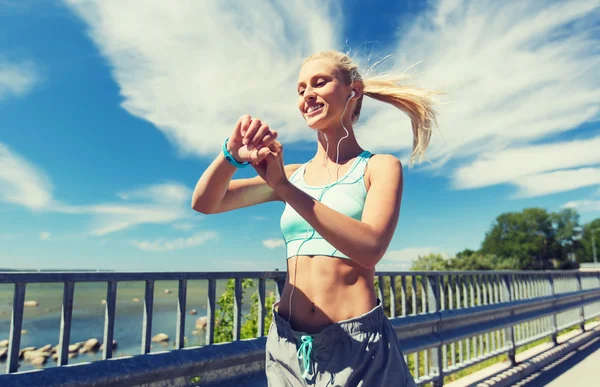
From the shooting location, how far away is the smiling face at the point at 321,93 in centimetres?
164

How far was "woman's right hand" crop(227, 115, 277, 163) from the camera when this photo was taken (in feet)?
3.81

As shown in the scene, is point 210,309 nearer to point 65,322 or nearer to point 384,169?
point 65,322

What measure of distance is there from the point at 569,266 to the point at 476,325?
110978 mm

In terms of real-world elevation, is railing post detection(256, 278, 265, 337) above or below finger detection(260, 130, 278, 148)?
below

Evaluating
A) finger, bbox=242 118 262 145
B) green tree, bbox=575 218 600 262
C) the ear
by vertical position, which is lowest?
finger, bbox=242 118 262 145

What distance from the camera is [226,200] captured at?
1711 mm

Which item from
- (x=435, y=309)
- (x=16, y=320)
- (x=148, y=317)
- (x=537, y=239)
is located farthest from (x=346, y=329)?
(x=537, y=239)

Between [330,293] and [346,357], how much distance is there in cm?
22

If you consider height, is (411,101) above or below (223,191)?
above

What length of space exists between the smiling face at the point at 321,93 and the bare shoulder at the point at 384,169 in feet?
0.81

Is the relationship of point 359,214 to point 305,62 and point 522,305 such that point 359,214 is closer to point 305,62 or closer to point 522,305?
point 305,62

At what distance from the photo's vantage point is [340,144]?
179 centimetres

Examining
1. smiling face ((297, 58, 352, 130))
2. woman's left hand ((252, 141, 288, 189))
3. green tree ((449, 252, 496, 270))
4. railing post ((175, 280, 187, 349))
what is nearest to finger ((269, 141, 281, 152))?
woman's left hand ((252, 141, 288, 189))

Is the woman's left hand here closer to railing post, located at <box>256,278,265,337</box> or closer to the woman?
the woman
